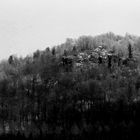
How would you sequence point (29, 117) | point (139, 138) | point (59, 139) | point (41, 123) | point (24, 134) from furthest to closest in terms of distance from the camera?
point (29, 117), point (41, 123), point (24, 134), point (59, 139), point (139, 138)

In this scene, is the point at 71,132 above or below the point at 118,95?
below

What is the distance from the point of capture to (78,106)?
183m

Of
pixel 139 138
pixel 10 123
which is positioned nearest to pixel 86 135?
pixel 139 138

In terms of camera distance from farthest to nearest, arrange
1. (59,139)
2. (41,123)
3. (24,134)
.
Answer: (41,123) < (24,134) < (59,139)

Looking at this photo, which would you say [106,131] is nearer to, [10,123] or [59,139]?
[59,139]

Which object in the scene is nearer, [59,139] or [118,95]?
[59,139]

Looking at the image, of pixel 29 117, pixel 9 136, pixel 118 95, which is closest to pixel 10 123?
pixel 29 117

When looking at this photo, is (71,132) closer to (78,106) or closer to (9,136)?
(9,136)

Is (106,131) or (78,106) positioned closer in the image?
(106,131)

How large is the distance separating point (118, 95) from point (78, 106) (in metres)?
24.7

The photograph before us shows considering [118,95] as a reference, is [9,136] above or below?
below

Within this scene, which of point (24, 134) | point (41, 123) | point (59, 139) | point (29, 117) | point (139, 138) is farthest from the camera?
point (29, 117)

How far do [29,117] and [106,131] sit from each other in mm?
56497

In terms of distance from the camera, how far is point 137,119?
148 m
